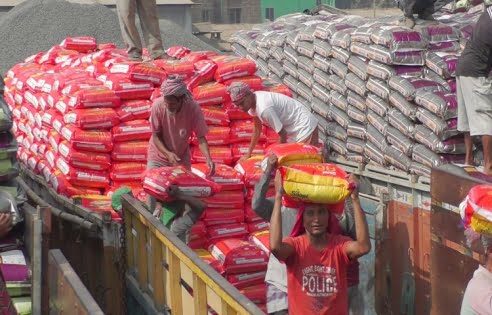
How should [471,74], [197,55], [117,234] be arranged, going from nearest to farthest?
[117,234] < [471,74] < [197,55]

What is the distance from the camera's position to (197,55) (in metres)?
10.1

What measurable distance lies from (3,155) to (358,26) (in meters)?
5.19

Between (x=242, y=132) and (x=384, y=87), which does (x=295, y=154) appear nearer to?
(x=242, y=132)

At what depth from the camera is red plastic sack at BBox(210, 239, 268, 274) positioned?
748cm

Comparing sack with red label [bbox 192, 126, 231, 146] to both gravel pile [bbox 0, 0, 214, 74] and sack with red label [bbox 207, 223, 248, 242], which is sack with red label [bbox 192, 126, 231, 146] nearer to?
sack with red label [bbox 207, 223, 248, 242]

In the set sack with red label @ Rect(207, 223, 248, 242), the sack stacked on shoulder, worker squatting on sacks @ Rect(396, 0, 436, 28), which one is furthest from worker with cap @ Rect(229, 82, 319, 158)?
the sack stacked on shoulder

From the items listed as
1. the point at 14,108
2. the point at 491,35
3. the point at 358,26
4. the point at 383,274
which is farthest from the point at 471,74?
the point at 14,108

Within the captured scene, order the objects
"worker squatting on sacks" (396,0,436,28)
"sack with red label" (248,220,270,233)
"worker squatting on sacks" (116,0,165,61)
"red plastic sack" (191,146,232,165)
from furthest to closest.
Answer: "worker squatting on sacks" (116,0,165,61)
"worker squatting on sacks" (396,0,436,28)
"red plastic sack" (191,146,232,165)
"sack with red label" (248,220,270,233)

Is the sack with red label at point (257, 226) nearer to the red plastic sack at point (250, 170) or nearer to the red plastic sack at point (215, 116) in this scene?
the red plastic sack at point (250, 170)

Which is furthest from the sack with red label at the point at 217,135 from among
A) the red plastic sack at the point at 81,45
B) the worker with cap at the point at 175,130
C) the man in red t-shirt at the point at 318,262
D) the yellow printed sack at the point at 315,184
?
the red plastic sack at the point at 81,45

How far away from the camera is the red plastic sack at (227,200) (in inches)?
324

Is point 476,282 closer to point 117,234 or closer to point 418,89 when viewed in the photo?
point 117,234

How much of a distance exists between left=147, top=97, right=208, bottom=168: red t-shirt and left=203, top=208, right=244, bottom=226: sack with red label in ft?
1.60

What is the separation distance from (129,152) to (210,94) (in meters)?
0.90
